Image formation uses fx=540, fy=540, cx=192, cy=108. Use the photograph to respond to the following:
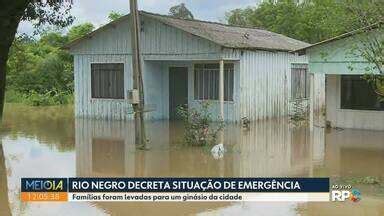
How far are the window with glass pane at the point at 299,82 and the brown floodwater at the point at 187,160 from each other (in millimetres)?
4453

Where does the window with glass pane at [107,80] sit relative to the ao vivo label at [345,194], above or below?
above

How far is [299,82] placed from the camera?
2527cm

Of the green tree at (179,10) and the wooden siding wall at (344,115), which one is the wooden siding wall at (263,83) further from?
the green tree at (179,10)

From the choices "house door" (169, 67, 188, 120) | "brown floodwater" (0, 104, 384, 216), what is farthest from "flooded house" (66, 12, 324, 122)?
"brown floodwater" (0, 104, 384, 216)

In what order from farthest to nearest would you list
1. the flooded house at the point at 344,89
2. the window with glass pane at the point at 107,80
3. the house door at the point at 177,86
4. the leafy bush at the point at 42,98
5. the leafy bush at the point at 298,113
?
the leafy bush at the point at 42,98, the house door at the point at 177,86, the window with glass pane at the point at 107,80, the leafy bush at the point at 298,113, the flooded house at the point at 344,89

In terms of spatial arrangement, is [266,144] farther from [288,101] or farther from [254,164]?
[288,101]

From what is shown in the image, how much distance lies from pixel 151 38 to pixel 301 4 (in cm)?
2513

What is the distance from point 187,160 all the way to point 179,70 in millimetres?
9588

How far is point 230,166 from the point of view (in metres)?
12.5

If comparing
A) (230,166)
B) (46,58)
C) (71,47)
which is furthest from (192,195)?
(46,58)

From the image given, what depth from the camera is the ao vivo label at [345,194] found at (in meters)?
9.14

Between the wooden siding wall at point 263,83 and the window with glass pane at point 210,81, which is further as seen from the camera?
the window with glass pane at point 210,81

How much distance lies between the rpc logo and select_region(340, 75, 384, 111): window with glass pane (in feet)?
29.2

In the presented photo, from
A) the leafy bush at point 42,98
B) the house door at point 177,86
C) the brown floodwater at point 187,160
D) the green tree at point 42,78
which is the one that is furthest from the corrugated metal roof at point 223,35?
the green tree at point 42,78
